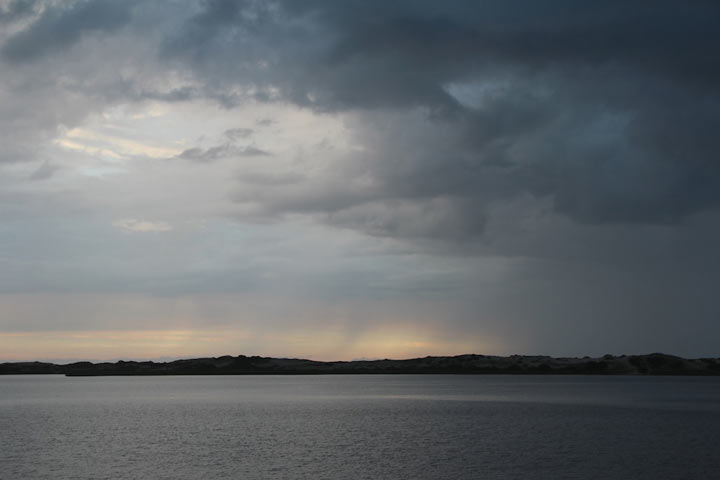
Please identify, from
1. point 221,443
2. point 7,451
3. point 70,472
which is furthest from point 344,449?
point 7,451

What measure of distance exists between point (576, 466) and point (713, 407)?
8423cm

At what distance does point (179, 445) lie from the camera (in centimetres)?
6650

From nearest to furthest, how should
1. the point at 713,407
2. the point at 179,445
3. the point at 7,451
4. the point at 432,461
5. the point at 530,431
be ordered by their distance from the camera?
the point at 432,461 < the point at 7,451 < the point at 179,445 < the point at 530,431 < the point at 713,407

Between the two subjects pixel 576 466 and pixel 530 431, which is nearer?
pixel 576 466

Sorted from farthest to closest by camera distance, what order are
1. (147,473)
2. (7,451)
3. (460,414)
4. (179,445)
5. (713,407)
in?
(713,407), (460,414), (179,445), (7,451), (147,473)

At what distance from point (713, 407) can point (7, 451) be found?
11247cm

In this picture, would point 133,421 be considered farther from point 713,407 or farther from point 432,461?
point 713,407

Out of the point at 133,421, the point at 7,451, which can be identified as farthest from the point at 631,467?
the point at 133,421

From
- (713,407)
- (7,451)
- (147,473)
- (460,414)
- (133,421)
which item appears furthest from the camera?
(713,407)

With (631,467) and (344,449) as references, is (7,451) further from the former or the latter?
(631,467)

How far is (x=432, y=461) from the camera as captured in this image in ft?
184

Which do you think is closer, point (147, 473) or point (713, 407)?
point (147, 473)

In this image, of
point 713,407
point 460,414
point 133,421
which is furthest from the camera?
point 713,407

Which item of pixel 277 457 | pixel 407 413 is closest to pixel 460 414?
pixel 407 413
